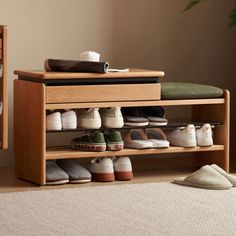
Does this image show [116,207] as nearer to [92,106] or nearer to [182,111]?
[92,106]

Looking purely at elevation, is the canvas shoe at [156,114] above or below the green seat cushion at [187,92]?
below

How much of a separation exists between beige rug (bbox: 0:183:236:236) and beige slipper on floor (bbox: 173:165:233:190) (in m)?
0.05

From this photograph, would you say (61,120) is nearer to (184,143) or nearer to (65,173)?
(65,173)

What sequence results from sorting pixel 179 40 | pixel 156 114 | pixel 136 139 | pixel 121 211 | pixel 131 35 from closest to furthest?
pixel 121 211 < pixel 136 139 < pixel 156 114 < pixel 131 35 < pixel 179 40

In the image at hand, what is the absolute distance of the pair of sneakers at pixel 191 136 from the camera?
4.11 meters

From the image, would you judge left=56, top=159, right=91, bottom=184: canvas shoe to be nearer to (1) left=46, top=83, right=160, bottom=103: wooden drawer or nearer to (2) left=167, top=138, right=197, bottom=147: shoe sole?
(1) left=46, top=83, right=160, bottom=103: wooden drawer

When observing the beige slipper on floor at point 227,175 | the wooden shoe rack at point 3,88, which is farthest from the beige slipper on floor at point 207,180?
the wooden shoe rack at point 3,88

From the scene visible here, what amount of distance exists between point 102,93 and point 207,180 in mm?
641

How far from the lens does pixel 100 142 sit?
12.8 feet

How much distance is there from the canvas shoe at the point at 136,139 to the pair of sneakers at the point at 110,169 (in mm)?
83

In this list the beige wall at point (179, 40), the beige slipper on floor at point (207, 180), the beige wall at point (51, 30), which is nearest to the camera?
the beige slipper on floor at point (207, 180)

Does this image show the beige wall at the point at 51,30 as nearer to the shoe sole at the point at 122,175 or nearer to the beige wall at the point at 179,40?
the beige wall at the point at 179,40

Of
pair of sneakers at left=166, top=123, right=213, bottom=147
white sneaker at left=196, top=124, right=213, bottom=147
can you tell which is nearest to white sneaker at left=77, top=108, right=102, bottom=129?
pair of sneakers at left=166, top=123, right=213, bottom=147

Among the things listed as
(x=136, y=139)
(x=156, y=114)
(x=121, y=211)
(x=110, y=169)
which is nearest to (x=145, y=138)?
(x=136, y=139)
